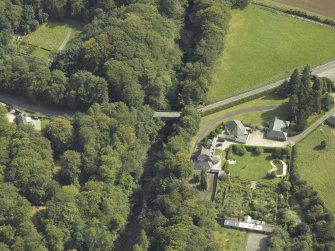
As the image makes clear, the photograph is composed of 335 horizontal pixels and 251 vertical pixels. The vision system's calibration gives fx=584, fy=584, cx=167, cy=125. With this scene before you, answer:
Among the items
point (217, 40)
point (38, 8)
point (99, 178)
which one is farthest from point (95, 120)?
point (38, 8)

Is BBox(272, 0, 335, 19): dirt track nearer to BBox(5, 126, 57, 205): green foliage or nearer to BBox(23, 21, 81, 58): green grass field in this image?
BBox(23, 21, 81, 58): green grass field

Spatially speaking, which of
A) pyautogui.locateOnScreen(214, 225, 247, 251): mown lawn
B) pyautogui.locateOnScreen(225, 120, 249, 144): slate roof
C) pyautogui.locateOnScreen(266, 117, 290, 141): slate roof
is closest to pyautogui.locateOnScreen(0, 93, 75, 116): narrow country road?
pyautogui.locateOnScreen(225, 120, 249, 144): slate roof

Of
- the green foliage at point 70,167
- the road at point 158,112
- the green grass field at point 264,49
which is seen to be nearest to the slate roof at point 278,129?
the road at point 158,112

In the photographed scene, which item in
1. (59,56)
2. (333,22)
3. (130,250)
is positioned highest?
(333,22)

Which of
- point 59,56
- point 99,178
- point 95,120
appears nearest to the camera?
point 99,178

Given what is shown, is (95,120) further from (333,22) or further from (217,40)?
(333,22)

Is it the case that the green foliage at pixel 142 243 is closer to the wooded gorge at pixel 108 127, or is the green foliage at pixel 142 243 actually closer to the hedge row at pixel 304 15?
the wooded gorge at pixel 108 127

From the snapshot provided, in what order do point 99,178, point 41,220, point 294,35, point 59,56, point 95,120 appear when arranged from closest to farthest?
point 41,220 → point 99,178 → point 95,120 → point 59,56 → point 294,35
